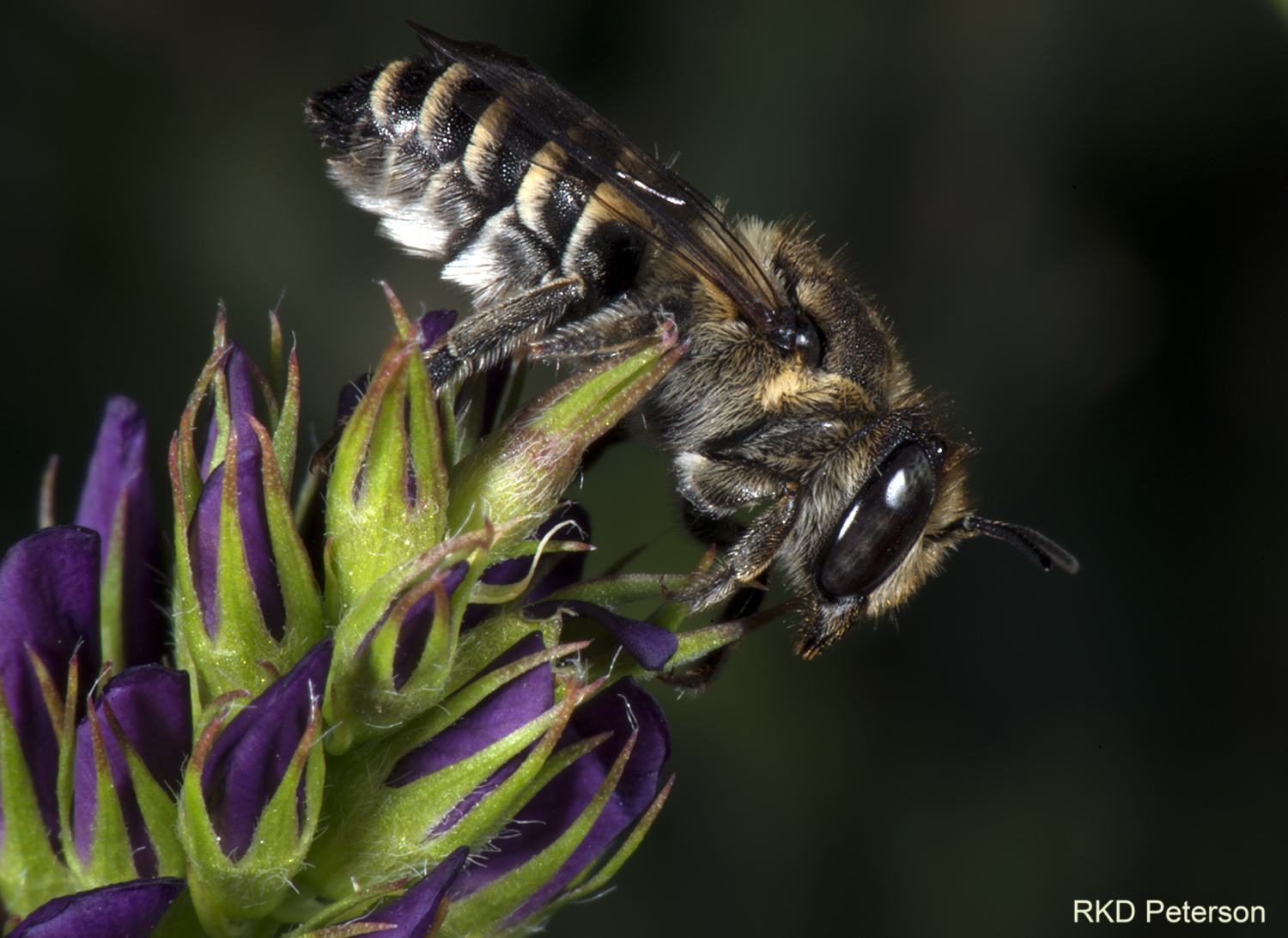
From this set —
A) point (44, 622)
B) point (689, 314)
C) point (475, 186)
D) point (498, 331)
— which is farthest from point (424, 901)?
point (475, 186)

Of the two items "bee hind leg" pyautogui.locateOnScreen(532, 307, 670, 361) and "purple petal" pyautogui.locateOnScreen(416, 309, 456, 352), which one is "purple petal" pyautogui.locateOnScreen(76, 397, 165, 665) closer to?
"purple petal" pyautogui.locateOnScreen(416, 309, 456, 352)

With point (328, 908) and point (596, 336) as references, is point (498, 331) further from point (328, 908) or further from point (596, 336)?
point (328, 908)

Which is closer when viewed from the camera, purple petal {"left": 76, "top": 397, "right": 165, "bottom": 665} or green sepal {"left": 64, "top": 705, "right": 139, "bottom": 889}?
green sepal {"left": 64, "top": 705, "right": 139, "bottom": 889}

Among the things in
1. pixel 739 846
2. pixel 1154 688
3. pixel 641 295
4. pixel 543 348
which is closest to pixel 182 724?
pixel 543 348

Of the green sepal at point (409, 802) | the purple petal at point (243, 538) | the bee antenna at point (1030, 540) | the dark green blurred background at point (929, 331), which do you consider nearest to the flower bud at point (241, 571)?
the purple petal at point (243, 538)

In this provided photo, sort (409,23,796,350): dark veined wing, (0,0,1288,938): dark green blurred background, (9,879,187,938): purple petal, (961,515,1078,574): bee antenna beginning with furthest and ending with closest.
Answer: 1. (0,0,1288,938): dark green blurred background
2. (961,515,1078,574): bee antenna
3. (409,23,796,350): dark veined wing
4. (9,879,187,938): purple petal

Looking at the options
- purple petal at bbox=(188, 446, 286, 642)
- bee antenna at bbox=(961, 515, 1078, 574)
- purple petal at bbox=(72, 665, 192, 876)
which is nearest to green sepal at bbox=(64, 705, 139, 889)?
purple petal at bbox=(72, 665, 192, 876)

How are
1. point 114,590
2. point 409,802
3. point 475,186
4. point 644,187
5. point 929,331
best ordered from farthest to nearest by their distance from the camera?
point 929,331 < point 475,186 < point 644,187 < point 114,590 < point 409,802

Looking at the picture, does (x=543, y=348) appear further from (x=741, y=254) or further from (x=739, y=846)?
(x=739, y=846)
